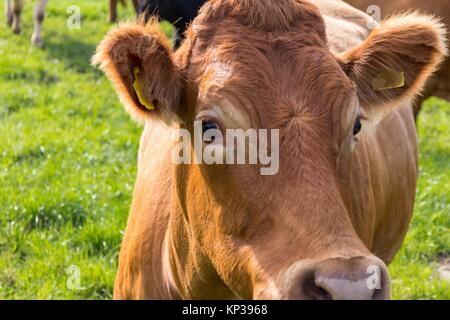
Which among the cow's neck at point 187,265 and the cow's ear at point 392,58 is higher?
the cow's ear at point 392,58

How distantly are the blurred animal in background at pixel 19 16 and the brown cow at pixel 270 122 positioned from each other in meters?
7.51

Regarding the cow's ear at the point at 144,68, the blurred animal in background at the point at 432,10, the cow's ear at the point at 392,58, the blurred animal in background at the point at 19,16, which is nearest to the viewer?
the cow's ear at the point at 144,68

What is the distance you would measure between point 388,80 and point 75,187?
3.39 m

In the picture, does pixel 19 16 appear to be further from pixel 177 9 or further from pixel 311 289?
pixel 311 289

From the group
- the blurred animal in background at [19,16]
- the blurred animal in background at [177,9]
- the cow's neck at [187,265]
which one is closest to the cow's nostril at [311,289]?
the cow's neck at [187,265]

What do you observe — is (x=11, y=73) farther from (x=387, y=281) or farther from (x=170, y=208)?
(x=387, y=281)

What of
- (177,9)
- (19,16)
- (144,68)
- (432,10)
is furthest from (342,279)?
(19,16)

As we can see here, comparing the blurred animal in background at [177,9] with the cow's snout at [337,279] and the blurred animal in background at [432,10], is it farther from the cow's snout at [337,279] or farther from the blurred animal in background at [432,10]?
the cow's snout at [337,279]

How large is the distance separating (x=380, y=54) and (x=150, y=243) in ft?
4.26

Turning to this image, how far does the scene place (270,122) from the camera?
2238 mm

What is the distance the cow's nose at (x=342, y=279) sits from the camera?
193 cm

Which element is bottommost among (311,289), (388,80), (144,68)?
(311,289)
